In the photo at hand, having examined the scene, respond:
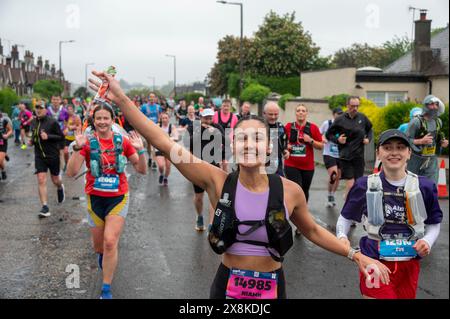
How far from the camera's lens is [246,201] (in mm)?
3092

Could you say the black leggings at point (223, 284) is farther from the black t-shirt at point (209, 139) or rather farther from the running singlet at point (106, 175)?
the black t-shirt at point (209, 139)

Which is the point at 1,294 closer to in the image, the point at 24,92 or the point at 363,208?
the point at 363,208

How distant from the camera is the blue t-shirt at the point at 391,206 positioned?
392 cm

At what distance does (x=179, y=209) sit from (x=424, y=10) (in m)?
26.2

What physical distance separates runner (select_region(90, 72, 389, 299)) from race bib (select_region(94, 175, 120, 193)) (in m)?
2.63

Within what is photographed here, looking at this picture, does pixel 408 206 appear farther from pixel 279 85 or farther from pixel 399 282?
pixel 279 85

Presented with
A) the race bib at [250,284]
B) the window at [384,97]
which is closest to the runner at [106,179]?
the race bib at [250,284]

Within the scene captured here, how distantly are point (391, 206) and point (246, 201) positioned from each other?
1.33 meters

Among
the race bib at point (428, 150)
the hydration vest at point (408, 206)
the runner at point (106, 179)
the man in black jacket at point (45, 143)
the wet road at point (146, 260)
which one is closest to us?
the hydration vest at point (408, 206)

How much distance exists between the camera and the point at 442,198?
38.3 ft

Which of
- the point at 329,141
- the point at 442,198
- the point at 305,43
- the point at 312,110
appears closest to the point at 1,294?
the point at 329,141

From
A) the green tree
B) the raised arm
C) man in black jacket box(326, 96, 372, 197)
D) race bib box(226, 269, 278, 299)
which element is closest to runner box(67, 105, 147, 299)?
the raised arm

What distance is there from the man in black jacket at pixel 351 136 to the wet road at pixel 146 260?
90 centimetres

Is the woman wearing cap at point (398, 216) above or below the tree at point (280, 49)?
A: below
